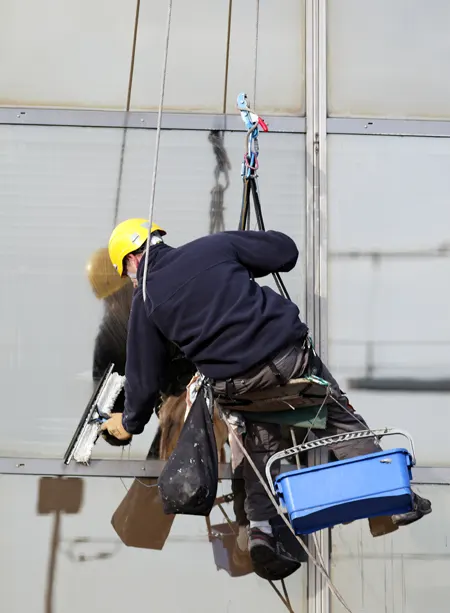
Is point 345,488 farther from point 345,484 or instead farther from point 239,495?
point 239,495

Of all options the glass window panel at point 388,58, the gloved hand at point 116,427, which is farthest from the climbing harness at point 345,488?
the glass window panel at point 388,58

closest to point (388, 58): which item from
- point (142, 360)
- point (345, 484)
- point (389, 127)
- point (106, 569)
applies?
point (389, 127)

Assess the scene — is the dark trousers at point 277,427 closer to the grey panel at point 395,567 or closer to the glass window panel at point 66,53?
the grey panel at point 395,567

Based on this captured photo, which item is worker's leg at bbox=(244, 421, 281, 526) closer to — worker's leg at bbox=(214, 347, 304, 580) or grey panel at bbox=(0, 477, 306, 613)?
worker's leg at bbox=(214, 347, 304, 580)

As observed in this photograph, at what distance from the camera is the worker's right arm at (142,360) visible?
327 centimetres

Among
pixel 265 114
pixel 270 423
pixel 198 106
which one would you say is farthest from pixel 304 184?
pixel 270 423

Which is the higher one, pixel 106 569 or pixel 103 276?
pixel 103 276

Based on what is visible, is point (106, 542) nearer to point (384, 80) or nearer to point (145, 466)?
point (145, 466)

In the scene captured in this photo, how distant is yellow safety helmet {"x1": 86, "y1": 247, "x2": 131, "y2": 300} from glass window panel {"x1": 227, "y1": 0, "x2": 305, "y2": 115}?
38.4 inches

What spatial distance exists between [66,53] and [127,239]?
1228 millimetres

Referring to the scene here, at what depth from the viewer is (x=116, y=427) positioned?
3.65m

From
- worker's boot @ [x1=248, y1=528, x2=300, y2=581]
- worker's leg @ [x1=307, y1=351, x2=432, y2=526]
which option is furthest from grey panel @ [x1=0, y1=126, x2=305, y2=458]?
worker's boot @ [x1=248, y1=528, x2=300, y2=581]

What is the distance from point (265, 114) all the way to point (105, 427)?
5.62 feet

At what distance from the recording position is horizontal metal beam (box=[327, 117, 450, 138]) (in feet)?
13.0
